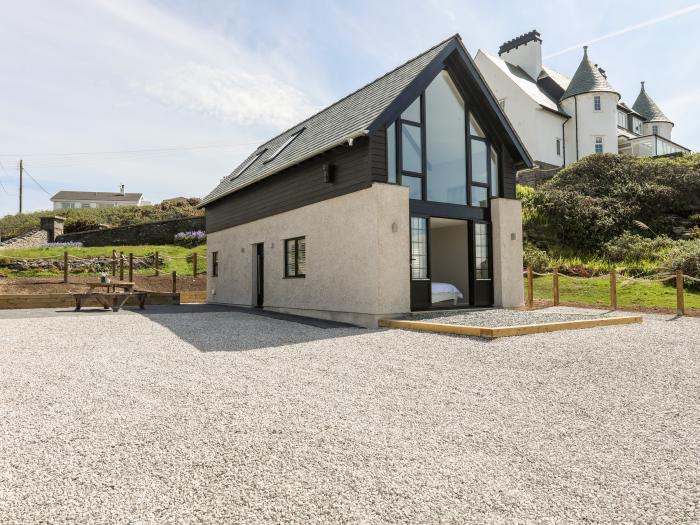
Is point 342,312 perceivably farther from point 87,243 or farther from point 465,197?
point 87,243

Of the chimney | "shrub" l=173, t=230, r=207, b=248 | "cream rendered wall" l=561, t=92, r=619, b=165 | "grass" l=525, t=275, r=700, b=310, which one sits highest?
the chimney

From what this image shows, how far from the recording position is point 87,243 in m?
30.3

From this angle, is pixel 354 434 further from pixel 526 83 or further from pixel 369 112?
pixel 526 83

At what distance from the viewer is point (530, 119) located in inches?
1286

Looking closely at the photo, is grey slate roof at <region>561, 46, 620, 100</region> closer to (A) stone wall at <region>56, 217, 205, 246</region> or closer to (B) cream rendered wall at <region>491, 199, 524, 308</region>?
(B) cream rendered wall at <region>491, 199, 524, 308</region>

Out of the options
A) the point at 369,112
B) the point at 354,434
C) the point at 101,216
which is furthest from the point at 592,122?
the point at 101,216

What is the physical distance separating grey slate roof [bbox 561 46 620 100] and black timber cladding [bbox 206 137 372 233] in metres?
28.3

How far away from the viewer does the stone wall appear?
30531mm

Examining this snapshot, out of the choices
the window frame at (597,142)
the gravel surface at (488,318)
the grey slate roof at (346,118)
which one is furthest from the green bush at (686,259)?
the window frame at (597,142)

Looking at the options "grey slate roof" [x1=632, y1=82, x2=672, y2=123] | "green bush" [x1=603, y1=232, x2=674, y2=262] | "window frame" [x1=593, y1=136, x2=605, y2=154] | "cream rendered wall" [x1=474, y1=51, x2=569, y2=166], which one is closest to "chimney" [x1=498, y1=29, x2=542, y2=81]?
"cream rendered wall" [x1=474, y1=51, x2=569, y2=166]

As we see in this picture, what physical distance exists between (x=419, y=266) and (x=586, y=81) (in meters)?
30.8

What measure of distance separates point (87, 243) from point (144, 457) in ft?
102

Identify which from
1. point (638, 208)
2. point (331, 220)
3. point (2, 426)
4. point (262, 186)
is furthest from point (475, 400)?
point (638, 208)

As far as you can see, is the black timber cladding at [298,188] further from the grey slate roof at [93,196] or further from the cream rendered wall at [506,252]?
the grey slate roof at [93,196]
